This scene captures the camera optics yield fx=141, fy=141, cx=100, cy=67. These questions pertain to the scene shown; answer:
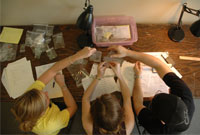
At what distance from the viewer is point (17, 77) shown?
1107 mm

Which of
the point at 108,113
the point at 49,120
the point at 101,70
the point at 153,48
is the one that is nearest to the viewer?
the point at 108,113

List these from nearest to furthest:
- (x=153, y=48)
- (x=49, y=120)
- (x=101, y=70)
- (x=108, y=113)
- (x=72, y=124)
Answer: (x=108, y=113) < (x=49, y=120) < (x=101, y=70) < (x=153, y=48) < (x=72, y=124)

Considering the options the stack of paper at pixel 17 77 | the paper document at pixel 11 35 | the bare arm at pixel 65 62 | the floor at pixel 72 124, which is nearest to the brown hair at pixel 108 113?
the bare arm at pixel 65 62

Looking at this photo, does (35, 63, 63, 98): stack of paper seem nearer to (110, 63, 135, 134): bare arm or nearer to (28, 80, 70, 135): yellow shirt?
(28, 80, 70, 135): yellow shirt

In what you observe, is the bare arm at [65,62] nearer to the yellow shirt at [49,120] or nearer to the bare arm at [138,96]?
the yellow shirt at [49,120]

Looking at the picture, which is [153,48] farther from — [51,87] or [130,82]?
[51,87]

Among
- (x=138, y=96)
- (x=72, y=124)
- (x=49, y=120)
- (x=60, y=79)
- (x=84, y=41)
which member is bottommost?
(x=72, y=124)

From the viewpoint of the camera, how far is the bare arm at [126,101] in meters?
0.97

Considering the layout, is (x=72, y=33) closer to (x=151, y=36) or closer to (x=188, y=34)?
(x=151, y=36)

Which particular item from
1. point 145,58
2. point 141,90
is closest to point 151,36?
point 145,58

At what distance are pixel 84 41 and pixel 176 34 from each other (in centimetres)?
76

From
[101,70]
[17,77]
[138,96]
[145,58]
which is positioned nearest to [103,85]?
[101,70]

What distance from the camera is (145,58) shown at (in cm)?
108

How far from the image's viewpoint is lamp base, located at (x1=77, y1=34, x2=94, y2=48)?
1140mm
